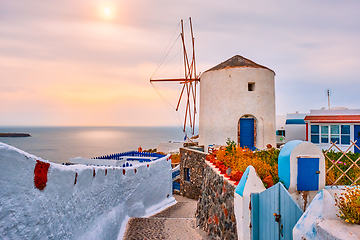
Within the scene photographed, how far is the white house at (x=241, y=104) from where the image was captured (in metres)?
17.7

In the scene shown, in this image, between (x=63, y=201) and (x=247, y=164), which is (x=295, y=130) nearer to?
(x=247, y=164)

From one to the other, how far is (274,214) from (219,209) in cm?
275

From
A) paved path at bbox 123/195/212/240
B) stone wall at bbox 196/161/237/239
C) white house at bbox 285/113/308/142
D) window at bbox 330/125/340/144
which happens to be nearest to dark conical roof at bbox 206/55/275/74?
window at bbox 330/125/340/144

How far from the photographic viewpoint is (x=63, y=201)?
4.57 m

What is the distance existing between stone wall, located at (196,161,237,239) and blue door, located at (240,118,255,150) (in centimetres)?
931

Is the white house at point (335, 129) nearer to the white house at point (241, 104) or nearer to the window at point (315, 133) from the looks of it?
the window at point (315, 133)

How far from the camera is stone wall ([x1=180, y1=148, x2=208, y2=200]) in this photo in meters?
16.2

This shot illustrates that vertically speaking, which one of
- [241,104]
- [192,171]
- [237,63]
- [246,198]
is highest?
[237,63]

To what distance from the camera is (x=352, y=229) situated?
10.9 feet

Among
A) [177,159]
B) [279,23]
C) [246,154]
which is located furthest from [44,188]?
[177,159]

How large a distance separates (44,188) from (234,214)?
4320 millimetres

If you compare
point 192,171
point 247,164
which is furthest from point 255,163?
point 192,171

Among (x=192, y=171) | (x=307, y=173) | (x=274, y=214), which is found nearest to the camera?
(x=274, y=214)

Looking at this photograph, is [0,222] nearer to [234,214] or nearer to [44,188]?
[44,188]
